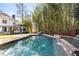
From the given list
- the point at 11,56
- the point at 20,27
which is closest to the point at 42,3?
the point at 20,27

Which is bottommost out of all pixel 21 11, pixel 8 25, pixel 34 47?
pixel 34 47

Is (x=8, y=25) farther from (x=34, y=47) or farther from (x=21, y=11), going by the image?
(x=34, y=47)

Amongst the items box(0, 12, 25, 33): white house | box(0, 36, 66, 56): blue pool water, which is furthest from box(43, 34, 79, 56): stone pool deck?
box(0, 12, 25, 33): white house

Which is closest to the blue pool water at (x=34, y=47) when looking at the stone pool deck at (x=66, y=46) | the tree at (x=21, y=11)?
the stone pool deck at (x=66, y=46)

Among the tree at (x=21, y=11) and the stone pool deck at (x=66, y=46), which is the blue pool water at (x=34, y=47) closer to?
the stone pool deck at (x=66, y=46)

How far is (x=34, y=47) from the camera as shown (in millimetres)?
1288

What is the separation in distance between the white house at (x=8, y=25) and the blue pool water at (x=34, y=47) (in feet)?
0.33

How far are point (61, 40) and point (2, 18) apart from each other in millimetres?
518

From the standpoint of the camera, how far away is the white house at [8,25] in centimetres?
129

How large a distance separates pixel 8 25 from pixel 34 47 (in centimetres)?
28

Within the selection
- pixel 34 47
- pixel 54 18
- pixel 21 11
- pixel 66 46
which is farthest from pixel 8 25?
pixel 66 46

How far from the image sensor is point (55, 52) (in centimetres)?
129

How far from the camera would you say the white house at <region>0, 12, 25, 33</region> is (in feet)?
4.24

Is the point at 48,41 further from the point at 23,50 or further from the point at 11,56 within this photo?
the point at 11,56
